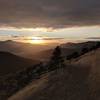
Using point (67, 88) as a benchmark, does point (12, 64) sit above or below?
below

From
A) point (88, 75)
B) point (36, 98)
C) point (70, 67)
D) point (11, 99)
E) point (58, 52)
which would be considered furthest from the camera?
point (58, 52)

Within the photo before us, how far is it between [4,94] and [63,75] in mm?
5215

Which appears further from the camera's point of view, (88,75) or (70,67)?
(70,67)

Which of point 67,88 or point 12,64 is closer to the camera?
point 67,88

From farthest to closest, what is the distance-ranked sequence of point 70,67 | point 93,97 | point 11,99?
point 70,67, point 11,99, point 93,97

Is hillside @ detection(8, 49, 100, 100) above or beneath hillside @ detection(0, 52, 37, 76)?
above

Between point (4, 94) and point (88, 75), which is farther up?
point (88, 75)

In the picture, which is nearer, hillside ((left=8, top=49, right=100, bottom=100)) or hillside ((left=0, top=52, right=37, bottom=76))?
hillside ((left=8, top=49, right=100, bottom=100))

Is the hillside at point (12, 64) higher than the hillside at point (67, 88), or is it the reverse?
the hillside at point (67, 88)

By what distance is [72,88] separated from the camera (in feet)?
70.1

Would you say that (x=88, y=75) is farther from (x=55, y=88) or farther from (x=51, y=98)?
(x=51, y=98)

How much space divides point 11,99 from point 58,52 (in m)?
21.5

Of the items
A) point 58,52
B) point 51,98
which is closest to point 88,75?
point 51,98

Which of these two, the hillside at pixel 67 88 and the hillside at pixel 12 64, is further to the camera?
the hillside at pixel 12 64
